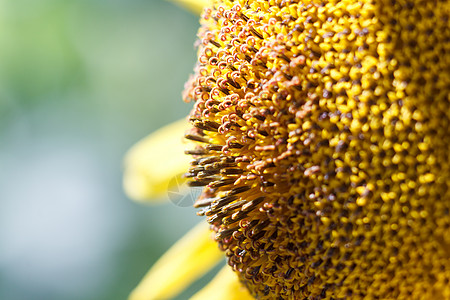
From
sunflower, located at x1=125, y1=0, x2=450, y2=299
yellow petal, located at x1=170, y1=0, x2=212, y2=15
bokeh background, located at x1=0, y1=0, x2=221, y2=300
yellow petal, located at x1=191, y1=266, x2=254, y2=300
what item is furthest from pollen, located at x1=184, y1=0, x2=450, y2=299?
bokeh background, located at x1=0, y1=0, x2=221, y2=300

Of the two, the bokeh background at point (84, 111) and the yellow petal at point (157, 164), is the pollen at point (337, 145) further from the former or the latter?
the bokeh background at point (84, 111)

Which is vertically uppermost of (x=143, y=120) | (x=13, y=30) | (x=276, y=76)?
(x=13, y=30)

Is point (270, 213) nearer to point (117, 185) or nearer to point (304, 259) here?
point (304, 259)

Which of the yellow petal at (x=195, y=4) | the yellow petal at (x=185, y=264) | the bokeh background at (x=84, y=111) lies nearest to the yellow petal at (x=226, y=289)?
the yellow petal at (x=185, y=264)

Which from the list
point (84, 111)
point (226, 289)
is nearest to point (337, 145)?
point (226, 289)

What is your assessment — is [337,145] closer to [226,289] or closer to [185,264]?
[226,289]

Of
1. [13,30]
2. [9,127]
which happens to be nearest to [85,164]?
[9,127]
